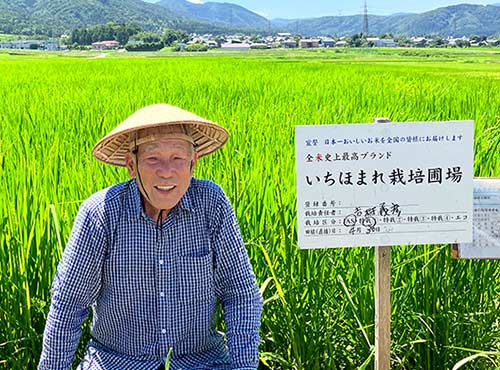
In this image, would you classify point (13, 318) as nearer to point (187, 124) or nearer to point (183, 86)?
point (187, 124)

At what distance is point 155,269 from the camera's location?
1.43 meters

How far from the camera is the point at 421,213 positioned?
5.03 feet

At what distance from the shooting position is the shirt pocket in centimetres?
144

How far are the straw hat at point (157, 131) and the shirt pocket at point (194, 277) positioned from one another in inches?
10.9

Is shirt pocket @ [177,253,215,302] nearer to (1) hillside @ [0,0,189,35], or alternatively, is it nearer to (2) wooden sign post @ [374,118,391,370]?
(2) wooden sign post @ [374,118,391,370]

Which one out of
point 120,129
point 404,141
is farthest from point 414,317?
point 120,129

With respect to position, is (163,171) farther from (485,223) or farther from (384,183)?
(485,223)

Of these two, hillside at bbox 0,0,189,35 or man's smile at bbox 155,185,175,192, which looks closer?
man's smile at bbox 155,185,175,192

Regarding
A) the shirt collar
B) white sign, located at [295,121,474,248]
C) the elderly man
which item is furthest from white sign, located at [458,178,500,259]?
the shirt collar

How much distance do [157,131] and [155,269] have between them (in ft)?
1.03

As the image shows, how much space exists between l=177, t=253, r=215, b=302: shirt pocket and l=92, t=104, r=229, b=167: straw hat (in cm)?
28

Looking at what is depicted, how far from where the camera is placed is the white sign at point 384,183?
1477 mm

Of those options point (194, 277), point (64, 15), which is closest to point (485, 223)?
point (194, 277)

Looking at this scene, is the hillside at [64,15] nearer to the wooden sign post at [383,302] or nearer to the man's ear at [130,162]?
the man's ear at [130,162]
